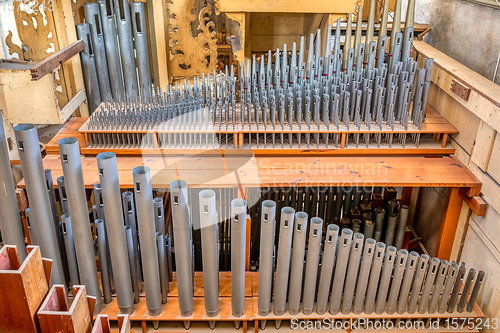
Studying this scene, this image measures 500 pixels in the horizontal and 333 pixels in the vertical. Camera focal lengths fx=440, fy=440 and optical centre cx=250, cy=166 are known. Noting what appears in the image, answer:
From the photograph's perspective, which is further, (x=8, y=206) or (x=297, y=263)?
(x=297, y=263)

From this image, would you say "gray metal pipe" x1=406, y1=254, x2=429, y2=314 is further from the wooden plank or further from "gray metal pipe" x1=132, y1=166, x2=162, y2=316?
the wooden plank

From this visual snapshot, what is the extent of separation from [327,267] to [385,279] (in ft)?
1.64

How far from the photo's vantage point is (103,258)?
3.32 metres

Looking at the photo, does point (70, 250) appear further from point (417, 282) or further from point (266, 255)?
point (417, 282)

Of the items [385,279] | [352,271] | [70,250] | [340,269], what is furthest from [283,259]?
[70,250]

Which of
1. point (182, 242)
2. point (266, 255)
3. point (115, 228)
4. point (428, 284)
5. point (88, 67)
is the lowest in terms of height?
point (428, 284)

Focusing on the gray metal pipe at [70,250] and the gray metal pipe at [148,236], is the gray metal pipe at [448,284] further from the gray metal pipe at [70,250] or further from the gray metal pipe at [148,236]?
the gray metal pipe at [70,250]

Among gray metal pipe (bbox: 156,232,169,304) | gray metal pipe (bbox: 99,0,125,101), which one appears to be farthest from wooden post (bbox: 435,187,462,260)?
gray metal pipe (bbox: 99,0,125,101)

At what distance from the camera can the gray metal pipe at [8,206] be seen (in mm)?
2604

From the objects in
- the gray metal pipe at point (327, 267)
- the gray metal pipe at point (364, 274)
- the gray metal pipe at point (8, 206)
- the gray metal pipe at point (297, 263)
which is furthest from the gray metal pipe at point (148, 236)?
the gray metal pipe at point (364, 274)

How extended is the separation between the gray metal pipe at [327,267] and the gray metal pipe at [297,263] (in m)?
0.16

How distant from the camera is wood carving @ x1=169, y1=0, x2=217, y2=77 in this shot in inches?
208

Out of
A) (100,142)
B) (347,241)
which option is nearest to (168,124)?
(100,142)

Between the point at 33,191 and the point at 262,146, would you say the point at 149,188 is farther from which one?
the point at 262,146
